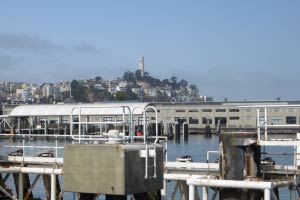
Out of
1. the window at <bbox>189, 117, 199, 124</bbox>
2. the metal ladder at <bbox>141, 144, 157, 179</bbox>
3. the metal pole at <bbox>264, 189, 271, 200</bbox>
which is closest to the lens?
the metal pole at <bbox>264, 189, 271, 200</bbox>

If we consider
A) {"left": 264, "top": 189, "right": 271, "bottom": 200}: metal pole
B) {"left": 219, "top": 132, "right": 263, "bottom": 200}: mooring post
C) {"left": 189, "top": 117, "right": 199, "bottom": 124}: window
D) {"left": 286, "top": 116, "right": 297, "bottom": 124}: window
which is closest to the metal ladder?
{"left": 219, "top": 132, "right": 263, "bottom": 200}: mooring post

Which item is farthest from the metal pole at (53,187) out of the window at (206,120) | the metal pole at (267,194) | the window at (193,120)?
the window at (193,120)

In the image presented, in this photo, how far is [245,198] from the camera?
898 inches

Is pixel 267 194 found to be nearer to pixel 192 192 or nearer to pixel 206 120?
pixel 192 192

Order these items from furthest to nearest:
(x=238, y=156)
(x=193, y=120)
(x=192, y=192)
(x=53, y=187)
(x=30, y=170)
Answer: (x=193, y=120)
(x=30, y=170)
(x=53, y=187)
(x=238, y=156)
(x=192, y=192)

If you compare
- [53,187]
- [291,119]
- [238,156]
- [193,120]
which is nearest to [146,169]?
[238,156]

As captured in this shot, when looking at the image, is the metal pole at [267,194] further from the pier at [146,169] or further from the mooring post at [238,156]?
the mooring post at [238,156]

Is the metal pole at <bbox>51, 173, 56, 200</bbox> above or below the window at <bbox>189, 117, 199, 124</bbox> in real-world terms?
above

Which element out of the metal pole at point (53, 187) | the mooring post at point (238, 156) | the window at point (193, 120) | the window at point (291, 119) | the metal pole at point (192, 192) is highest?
the mooring post at point (238, 156)

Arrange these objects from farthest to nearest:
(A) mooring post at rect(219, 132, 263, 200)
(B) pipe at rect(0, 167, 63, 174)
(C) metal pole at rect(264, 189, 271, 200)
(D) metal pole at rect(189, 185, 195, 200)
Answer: (B) pipe at rect(0, 167, 63, 174) → (A) mooring post at rect(219, 132, 263, 200) → (D) metal pole at rect(189, 185, 195, 200) → (C) metal pole at rect(264, 189, 271, 200)

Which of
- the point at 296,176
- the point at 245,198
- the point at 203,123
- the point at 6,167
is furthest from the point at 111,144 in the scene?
the point at 203,123

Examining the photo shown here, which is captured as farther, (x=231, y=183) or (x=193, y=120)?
(x=193, y=120)

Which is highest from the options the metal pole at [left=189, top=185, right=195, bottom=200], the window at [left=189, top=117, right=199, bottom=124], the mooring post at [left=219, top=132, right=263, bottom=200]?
the mooring post at [left=219, top=132, right=263, bottom=200]

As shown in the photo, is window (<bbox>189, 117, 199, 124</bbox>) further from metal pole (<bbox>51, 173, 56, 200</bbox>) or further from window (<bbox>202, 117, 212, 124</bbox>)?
metal pole (<bbox>51, 173, 56, 200</bbox>)
